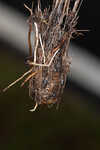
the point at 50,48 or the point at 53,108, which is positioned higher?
the point at 50,48

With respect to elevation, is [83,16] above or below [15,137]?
above

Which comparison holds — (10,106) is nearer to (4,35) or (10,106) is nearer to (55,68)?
(4,35)

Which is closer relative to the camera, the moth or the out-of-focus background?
the moth

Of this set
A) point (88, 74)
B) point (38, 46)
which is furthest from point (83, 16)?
point (38, 46)

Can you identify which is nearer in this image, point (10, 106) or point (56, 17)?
point (56, 17)

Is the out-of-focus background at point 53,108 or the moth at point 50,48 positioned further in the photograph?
the out-of-focus background at point 53,108
